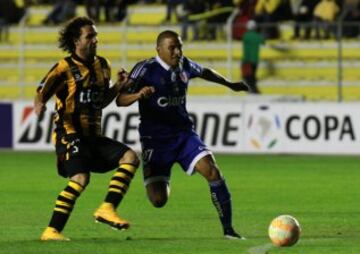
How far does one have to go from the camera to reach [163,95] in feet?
40.4

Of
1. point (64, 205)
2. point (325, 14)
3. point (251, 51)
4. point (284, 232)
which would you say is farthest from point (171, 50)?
point (325, 14)

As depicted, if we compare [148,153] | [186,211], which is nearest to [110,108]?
[186,211]

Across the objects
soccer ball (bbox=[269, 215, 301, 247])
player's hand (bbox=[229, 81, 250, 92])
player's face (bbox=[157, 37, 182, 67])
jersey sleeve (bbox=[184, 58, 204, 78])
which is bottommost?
soccer ball (bbox=[269, 215, 301, 247])

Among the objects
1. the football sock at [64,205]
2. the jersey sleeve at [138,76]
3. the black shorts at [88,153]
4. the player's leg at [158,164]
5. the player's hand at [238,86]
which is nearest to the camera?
the football sock at [64,205]

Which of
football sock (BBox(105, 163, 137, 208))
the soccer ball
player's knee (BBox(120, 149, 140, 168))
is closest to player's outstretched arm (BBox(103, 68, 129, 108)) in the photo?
player's knee (BBox(120, 149, 140, 168))

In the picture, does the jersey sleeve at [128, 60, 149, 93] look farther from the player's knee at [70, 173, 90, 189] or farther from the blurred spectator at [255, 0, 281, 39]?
the blurred spectator at [255, 0, 281, 39]

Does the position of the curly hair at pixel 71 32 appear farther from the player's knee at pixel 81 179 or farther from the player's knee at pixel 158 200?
the player's knee at pixel 158 200

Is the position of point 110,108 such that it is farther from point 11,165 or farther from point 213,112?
point 11,165

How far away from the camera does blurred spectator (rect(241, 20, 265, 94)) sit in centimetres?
2931

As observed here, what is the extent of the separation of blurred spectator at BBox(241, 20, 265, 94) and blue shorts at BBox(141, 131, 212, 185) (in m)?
16.8

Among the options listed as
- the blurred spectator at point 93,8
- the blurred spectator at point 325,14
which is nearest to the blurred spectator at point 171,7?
the blurred spectator at point 93,8

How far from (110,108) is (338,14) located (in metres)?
6.22

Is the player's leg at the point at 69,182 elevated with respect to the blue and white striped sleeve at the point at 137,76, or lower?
lower

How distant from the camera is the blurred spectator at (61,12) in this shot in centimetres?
3350
